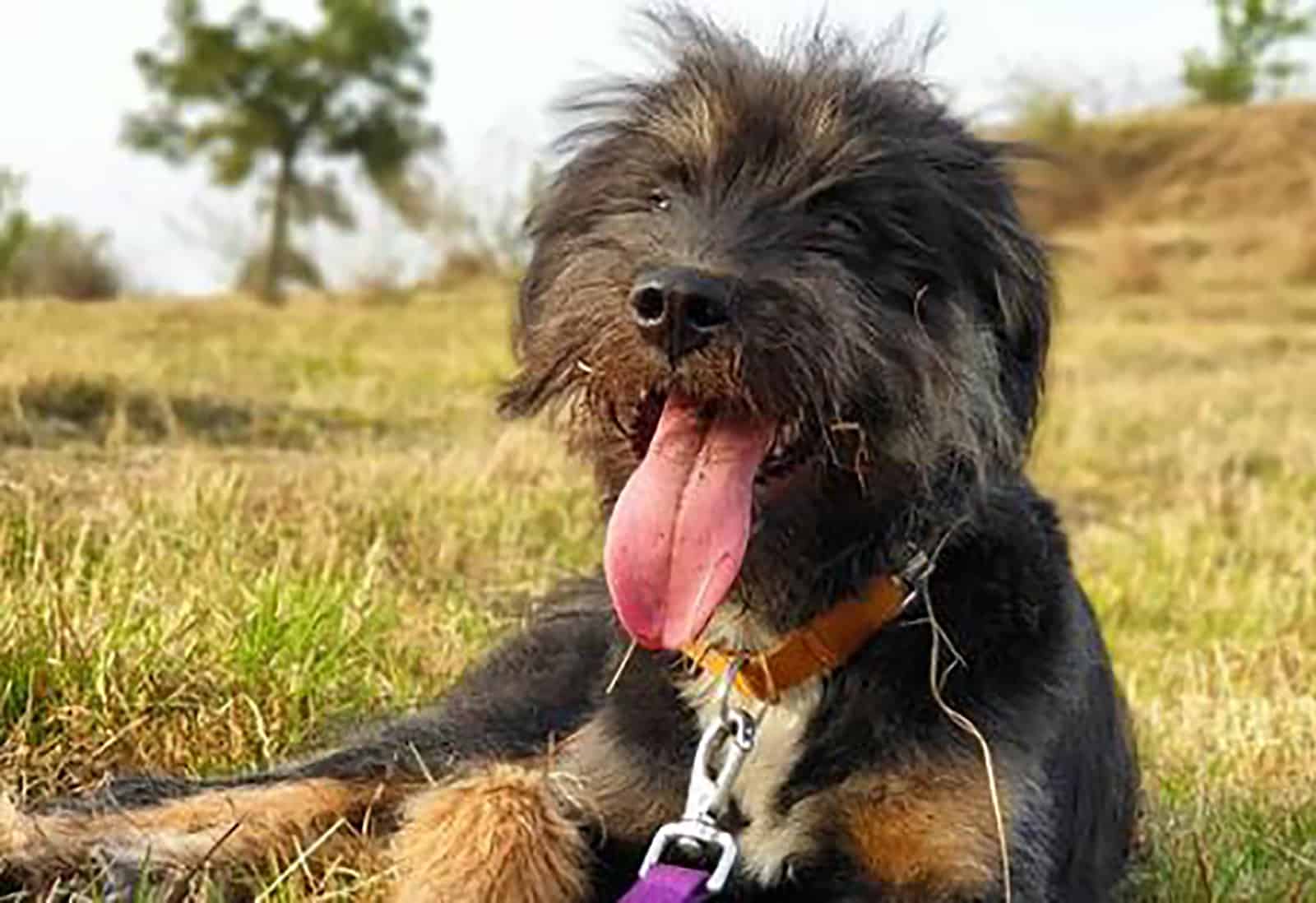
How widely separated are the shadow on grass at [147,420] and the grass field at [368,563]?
3cm

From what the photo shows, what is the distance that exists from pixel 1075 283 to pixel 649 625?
36.7 meters

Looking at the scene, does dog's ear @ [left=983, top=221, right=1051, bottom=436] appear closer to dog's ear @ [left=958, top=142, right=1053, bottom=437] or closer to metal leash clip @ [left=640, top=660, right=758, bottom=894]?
dog's ear @ [left=958, top=142, right=1053, bottom=437]

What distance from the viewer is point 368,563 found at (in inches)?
294

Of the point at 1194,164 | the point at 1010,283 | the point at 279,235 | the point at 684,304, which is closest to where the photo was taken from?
the point at 684,304

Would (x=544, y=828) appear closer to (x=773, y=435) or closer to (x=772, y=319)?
(x=773, y=435)

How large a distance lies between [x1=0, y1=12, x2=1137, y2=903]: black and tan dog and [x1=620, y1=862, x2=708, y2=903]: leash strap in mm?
233

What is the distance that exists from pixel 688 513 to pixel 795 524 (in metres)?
0.28

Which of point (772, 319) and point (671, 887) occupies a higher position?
point (772, 319)

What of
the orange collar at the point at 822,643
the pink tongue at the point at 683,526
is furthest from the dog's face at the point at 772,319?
the orange collar at the point at 822,643

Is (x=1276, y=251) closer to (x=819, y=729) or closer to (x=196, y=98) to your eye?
(x=196, y=98)

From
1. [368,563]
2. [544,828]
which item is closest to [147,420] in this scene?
[368,563]

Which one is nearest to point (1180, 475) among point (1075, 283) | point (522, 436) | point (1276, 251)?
point (522, 436)

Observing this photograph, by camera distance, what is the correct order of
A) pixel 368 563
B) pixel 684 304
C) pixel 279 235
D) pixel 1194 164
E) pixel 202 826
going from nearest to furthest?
pixel 684 304 < pixel 202 826 < pixel 368 563 < pixel 279 235 < pixel 1194 164

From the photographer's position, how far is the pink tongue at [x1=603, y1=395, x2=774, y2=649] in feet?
13.9
